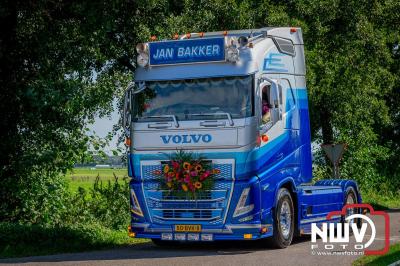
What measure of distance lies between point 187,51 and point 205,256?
13.3ft

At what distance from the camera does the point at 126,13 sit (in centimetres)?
2205

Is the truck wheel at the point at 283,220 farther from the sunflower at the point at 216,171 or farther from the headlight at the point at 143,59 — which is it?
the headlight at the point at 143,59

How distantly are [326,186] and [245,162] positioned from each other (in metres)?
4.68

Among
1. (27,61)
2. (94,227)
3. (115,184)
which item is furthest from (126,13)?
(94,227)

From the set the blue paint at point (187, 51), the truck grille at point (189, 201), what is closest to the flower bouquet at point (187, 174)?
the truck grille at point (189, 201)

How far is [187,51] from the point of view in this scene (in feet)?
51.8

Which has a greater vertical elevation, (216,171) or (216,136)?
(216,136)

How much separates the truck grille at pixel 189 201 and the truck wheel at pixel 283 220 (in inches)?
49.5

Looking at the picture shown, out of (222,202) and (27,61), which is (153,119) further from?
(27,61)

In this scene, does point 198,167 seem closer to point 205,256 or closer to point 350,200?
point 205,256

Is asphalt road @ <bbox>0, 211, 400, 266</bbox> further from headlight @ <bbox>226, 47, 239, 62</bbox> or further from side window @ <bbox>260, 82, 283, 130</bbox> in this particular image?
headlight @ <bbox>226, 47, 239, 62</bbox>

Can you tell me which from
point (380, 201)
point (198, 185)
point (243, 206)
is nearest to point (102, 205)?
point (198, 185)

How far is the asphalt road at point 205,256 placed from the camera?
44.8 ft

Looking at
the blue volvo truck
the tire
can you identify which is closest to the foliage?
the blue volvo truck
